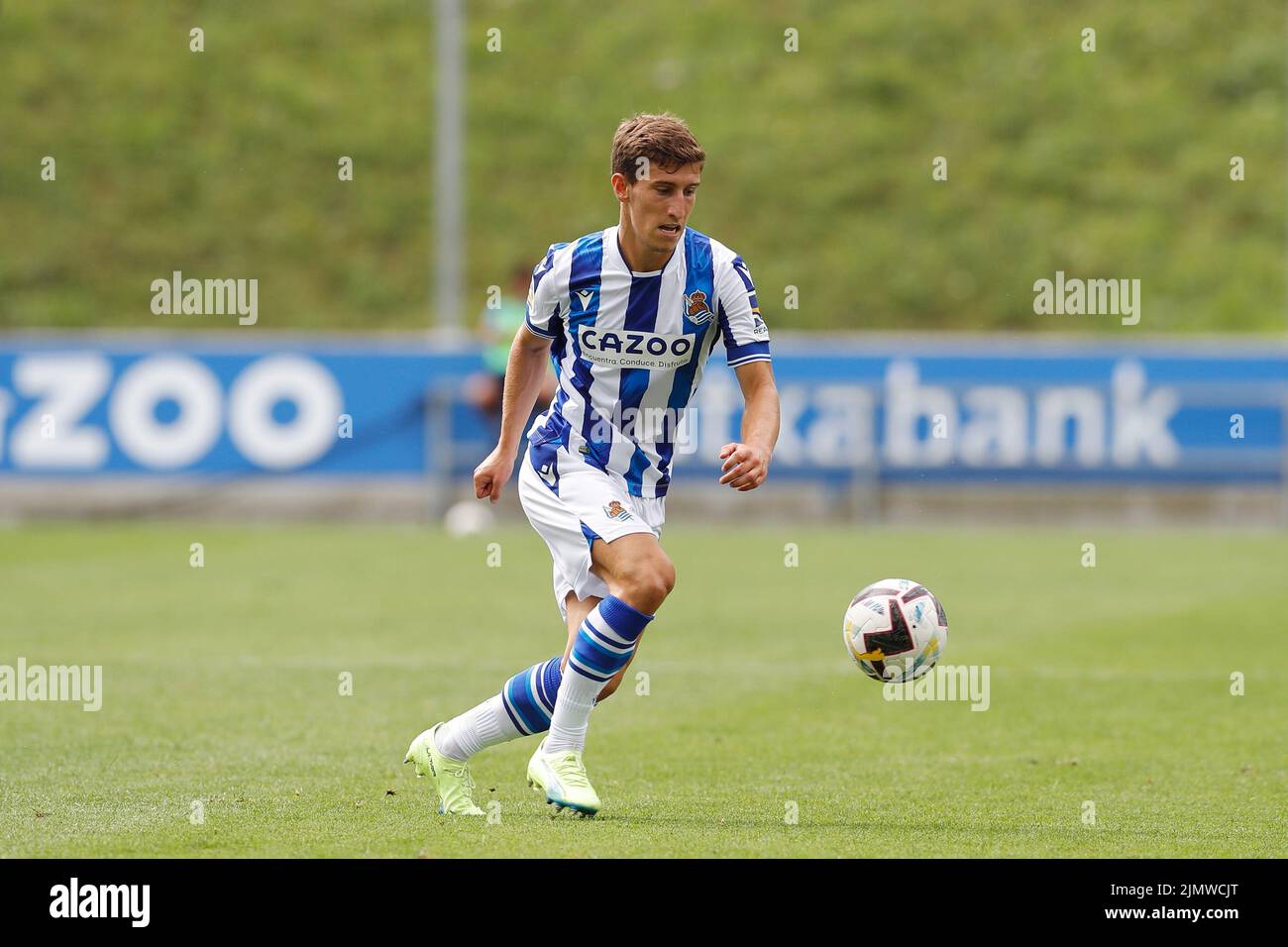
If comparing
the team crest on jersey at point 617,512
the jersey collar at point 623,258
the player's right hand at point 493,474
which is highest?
the jersey collar at point 623,258

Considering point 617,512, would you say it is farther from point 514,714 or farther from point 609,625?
point 514,714

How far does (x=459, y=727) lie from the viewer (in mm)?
6367

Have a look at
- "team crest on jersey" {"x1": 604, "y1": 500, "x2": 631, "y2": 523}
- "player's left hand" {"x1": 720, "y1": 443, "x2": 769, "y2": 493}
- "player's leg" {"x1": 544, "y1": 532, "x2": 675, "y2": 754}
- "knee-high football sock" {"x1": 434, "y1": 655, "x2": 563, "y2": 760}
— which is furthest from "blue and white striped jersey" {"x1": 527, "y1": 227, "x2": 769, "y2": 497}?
"knee-high football sock" {"x1": 434, "y1": 655, "x2": 563, "y2": 760}

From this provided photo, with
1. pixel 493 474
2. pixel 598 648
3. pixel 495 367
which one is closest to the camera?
pixel 598 648

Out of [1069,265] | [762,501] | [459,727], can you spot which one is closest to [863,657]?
[459,727]

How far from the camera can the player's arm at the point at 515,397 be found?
6.46 metres

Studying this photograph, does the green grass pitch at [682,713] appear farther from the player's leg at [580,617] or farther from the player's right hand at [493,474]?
the player's right hand at [493,474]

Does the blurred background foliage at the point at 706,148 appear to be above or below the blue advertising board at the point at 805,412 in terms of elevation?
above

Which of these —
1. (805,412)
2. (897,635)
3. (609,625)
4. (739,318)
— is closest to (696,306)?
(739,318)

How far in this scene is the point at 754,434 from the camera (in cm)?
613

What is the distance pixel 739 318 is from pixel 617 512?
2.42 ft

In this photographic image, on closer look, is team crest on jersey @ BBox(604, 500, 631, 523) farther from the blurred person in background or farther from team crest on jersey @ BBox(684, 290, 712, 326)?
the blurred person in background

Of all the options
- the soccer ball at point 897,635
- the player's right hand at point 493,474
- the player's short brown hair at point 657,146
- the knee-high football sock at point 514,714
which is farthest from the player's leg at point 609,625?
the player's short brown hair at point 657,146

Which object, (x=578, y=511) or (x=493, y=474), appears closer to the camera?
(x=578, y=511)
